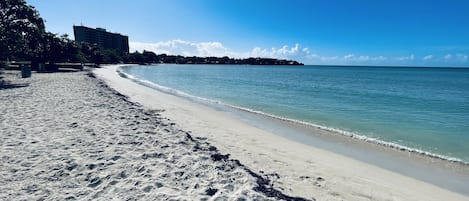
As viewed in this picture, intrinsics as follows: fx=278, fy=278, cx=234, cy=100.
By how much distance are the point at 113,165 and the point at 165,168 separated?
1.03 metres

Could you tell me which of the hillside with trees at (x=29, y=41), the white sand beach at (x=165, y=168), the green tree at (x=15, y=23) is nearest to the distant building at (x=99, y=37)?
the hillside with trees at (x=29, y=41)

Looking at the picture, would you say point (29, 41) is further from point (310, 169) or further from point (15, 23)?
point (310, 169)

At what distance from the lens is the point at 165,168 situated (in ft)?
17.5

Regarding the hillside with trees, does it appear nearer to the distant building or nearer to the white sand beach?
the white sand beach

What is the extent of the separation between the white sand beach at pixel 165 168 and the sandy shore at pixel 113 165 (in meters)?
0.02

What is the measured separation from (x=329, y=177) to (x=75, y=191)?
4.72m

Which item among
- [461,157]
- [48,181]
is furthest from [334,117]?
[48,181]

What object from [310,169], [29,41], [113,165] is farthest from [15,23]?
[310,169]

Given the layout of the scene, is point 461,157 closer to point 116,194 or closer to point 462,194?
point 462,194

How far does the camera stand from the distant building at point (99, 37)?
16150cm

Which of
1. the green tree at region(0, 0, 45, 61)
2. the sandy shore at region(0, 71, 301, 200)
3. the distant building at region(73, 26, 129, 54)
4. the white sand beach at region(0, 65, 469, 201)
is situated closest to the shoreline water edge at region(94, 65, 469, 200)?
the white sand beach at region(0, 65, 469, 201)

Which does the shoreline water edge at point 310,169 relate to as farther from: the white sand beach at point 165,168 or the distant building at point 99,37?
the distant building at point 99,37

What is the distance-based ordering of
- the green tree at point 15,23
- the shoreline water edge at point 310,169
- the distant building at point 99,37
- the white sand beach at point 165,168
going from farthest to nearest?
1. the distant building at point 99,37
2. the green tree at point 15,23
3. the shoreline water edge at point 310,169
4. the white sand beach at point 165,168

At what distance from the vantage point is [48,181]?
15.2 feet
